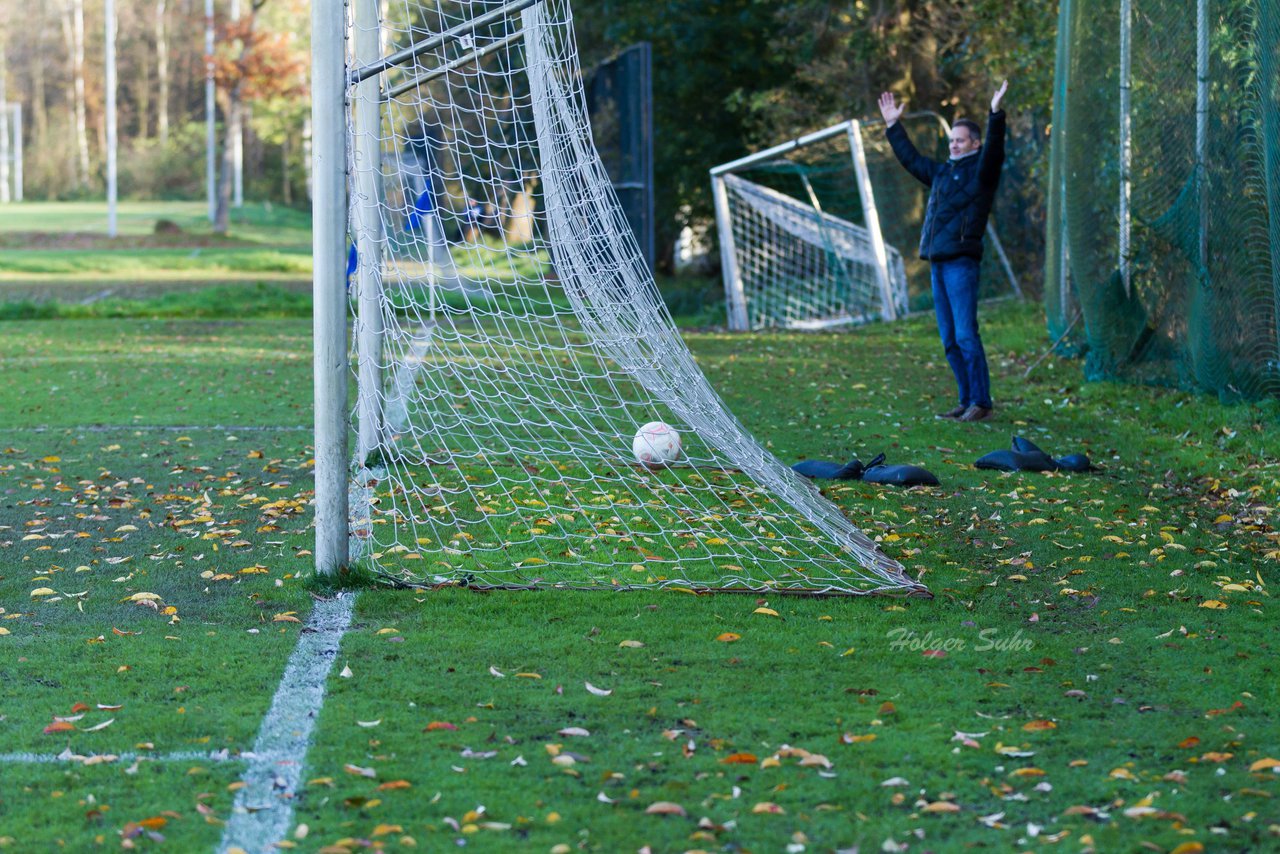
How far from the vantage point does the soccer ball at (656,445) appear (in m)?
6.90

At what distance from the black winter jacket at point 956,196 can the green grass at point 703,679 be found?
1.70 meters

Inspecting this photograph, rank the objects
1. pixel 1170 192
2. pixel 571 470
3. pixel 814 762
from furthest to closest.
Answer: pixel 1170 192
pixel 571 470
pixel 814 762

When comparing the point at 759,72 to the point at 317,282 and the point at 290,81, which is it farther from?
the point at 290,81

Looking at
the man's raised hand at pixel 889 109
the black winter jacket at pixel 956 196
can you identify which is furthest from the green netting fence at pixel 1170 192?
the man's raised hand at pixel 889 109

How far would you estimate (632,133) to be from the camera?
1794cm

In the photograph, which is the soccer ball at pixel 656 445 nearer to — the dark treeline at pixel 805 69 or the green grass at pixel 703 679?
the green grass at pixel 703 679

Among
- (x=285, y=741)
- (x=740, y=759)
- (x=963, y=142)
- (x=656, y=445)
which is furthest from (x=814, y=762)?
(x=963, y=142)

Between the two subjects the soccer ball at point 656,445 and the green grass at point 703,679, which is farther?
the soccer ball at point 656,445

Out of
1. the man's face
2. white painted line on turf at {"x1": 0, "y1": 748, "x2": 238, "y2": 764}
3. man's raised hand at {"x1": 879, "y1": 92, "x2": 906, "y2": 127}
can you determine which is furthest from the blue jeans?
white painted line on turf at {"x1": 0, "y1": 748, "x2": 238, "y2": 764}

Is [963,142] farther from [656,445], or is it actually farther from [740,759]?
[740,759]

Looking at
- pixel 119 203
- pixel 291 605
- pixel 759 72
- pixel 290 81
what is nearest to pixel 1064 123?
pixel 291 605

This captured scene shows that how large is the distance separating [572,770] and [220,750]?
0.90 m

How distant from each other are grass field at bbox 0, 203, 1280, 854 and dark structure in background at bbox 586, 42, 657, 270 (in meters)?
10.5

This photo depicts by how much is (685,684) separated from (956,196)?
5472mm
